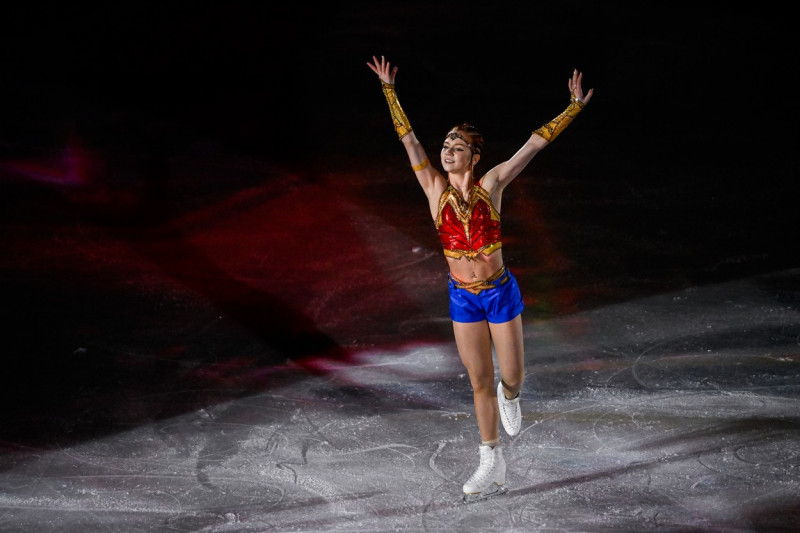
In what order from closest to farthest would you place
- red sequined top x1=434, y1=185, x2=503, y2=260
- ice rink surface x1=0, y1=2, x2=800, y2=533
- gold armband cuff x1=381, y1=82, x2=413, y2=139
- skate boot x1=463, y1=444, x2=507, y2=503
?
red sequined top x1=434, y1=185, x2=503, y2=260 → gold armband cuff x1=381, y1=82, x2=413, y2=139 → skate boot x1=463, y1=444, x2=507, y2=503 → ice rink surface x1=0, y1=2, x2=800, y2=533

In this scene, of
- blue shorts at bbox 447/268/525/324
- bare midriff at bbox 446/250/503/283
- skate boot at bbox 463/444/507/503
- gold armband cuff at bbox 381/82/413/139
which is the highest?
gold armband cuff at bbox 381/82/413/139

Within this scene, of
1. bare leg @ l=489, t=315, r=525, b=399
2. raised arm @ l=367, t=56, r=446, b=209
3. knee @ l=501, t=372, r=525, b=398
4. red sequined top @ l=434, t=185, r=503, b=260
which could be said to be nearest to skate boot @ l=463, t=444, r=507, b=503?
knee @ l=501, t=372, r=525, b=398

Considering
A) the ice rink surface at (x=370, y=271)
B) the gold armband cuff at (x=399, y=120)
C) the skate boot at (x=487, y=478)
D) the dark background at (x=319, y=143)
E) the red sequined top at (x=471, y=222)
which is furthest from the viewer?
the dark background at (x=319, y=143)

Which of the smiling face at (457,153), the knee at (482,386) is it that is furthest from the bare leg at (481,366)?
the smiling face at (457,153)

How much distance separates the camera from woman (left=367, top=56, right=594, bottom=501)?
200 inches

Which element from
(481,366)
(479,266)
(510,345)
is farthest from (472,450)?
(479,266)

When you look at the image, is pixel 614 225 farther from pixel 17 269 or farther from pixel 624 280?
pixel 17 269

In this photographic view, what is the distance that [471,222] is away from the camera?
5055 mm

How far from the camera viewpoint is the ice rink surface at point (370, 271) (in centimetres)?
554

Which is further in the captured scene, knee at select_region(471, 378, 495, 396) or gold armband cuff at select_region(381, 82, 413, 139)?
knee at select_region(471, 378, 495, 396)

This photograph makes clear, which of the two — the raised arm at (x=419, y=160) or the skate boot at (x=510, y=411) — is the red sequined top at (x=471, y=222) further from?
the skate boot at (x=510, y=411)

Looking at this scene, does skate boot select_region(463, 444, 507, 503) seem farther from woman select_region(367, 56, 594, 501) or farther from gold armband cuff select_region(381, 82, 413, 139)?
gold armband cuff select_region(381, 82, 413, 139)

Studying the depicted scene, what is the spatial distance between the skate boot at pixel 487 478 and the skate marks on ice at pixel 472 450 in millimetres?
76

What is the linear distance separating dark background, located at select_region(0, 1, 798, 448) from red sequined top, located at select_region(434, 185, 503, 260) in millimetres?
2546
